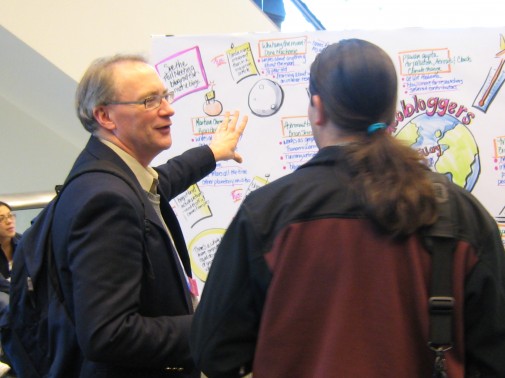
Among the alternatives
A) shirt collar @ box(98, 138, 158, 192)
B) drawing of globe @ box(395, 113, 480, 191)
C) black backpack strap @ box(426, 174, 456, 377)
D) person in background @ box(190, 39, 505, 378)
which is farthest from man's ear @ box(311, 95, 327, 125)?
drawing of globe @ box(395, 113, 480, 191)

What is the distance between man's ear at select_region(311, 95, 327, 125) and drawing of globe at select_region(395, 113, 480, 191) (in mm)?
1142

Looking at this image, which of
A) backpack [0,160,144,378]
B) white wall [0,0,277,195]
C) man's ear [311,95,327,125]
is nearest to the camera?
man's ear [311,95,327,125]

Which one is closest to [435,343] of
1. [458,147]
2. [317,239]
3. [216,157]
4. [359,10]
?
[317,239]

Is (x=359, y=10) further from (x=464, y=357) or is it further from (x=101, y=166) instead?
(x=464, y=357)

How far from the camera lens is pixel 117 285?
1.20m

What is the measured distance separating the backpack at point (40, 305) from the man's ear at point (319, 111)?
1.61 ft

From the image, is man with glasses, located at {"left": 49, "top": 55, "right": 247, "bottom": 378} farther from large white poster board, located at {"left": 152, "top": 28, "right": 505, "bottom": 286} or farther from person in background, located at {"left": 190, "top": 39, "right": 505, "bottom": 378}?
large white poster board, located at {"left": 152, "top": 28, "right": 505, "bottom": 286}

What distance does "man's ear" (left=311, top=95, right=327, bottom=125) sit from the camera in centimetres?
104

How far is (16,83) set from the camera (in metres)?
3.67

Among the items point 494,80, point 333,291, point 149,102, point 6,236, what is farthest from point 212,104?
point 6,236

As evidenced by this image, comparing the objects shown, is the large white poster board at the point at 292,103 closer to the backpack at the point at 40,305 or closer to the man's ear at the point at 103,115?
the man's ear at the point at 103,115

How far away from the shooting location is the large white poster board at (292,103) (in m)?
2.11

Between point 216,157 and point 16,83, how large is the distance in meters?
2.22

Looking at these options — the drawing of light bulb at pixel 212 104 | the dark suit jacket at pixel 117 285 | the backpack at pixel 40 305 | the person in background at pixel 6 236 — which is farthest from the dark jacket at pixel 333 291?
the person in background at pixel 6 236
